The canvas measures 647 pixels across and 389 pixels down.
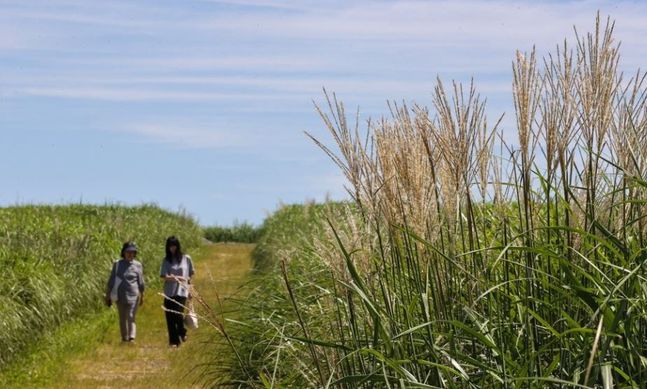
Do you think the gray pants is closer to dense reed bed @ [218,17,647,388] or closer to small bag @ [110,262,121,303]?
small bag @ [110,262,121,303]

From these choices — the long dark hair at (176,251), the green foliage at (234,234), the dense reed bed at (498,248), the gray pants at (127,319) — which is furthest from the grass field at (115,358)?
the green foliage at (234,234)

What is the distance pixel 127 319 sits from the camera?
51.5 ft

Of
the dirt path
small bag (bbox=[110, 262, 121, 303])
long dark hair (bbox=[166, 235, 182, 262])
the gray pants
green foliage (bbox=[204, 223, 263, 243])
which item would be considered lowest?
the dirt path

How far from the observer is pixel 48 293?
15.2m

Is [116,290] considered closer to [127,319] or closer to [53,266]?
[127,319]

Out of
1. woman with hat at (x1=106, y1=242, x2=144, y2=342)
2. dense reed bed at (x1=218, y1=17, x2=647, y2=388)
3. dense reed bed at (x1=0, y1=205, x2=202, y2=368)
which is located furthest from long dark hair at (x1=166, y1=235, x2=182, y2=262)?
dense reed bed at (x1=218, y1=17, x2=647, y2=388)

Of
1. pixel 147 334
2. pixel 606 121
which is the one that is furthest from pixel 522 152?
pixel 147 334

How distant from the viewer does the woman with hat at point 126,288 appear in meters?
15.6

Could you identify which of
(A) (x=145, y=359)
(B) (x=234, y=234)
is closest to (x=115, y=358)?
(A) (x=145, y=359)

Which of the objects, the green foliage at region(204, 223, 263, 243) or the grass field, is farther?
the green foliage at region(204, 223, 263, 243)

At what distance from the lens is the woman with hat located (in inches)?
612

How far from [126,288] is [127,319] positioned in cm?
45

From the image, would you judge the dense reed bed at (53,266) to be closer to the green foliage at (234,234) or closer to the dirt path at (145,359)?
the dirt path at (145,359)

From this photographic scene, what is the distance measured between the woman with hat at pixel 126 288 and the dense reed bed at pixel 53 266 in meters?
0.77
